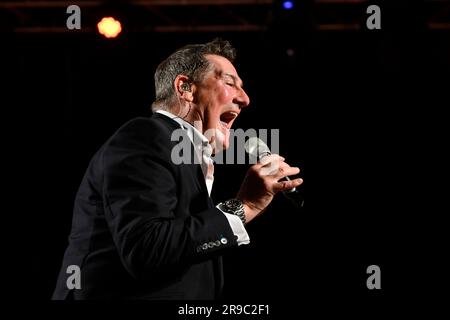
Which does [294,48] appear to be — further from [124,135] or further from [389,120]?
[124,135]

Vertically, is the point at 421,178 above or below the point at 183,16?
below

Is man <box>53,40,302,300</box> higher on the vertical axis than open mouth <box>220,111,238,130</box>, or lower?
lower

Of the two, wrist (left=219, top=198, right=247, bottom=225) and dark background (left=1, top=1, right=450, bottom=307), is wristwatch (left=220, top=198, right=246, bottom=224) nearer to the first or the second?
wrist (left=219, top=198, right=247, bottom=225)

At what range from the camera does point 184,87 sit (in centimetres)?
209

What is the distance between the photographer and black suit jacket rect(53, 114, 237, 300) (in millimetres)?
1522

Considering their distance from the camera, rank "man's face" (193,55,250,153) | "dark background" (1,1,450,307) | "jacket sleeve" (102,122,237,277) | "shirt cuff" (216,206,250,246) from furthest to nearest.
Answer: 1. "dark background" (1,1,450,307)
2. "man's face" (193,55,250,153)
3. "shirt cuff" (216,206,250,246)
4. "jacket sleeve" (102,122,237,277)

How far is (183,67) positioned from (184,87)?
89 mm

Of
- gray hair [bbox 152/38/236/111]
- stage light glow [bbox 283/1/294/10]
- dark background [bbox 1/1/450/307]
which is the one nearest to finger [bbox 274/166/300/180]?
gray hair [bbox 152/38/236/111]

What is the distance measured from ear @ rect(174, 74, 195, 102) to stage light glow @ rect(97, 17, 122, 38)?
214 centimetres

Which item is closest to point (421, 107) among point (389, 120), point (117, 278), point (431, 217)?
point (389, 120)

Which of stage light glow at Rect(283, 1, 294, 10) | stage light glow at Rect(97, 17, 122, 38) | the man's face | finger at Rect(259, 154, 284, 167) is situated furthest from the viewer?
stage light glow at Rect(97, 17, 122, 38)

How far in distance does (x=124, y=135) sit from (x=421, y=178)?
350cm

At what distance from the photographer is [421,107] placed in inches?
182

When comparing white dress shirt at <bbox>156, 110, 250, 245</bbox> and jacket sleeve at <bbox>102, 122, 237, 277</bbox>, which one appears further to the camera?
white dress shirt at <bbox>156, 110, 250, 245</bbox>
